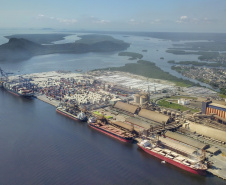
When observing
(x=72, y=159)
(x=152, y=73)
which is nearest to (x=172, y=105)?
(x=72, y=159)

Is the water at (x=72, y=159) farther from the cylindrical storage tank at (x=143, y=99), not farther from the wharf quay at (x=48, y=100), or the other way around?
the cylindrical storage tank at (x=143, y=99)

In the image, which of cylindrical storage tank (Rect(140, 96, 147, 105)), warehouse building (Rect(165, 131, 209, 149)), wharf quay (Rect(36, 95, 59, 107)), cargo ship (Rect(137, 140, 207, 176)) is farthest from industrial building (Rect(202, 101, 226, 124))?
wharf quay (Rect(36, 95, 59, 107))

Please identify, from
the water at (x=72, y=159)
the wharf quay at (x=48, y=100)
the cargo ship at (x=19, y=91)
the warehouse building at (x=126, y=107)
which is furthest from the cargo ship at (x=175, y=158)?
the cargo ship at (x=19, y=91)

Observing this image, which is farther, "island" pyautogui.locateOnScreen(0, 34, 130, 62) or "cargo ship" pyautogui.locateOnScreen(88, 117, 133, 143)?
"island" pyautogui.locateOnScreen(0, 34, 130, 62)

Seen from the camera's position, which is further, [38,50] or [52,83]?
[38,50]

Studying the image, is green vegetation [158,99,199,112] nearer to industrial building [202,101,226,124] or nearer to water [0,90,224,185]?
industrial building [202,101,226,124]

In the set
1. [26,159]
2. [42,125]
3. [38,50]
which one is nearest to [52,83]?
[42,125]

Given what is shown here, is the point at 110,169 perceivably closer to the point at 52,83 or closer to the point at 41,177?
the point at 41,177

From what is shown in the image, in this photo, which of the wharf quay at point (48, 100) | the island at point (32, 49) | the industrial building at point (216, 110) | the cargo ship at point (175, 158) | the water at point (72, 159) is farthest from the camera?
the island at point (32, 49)
